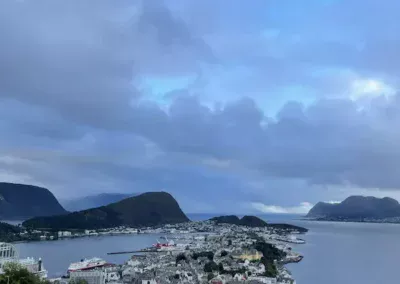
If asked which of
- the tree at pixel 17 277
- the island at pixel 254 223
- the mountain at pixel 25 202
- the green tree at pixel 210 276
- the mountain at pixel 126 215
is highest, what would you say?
the mountain at pixel 25 202

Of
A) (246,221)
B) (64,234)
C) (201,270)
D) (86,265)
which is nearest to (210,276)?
(201,270)

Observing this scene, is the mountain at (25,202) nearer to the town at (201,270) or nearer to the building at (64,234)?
the building at (64,234)

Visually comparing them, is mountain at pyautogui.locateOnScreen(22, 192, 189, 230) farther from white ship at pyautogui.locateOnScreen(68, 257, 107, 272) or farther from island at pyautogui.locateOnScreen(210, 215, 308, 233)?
white ship at pyautogui.locateOnScreen(68, 257, 107, 272)

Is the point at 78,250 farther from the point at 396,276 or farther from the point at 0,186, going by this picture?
the point at 0,186

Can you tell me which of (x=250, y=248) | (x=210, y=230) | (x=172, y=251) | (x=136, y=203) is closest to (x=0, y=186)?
(x=136, y=203)

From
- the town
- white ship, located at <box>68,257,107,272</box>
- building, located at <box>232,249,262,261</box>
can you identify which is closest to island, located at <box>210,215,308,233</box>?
the town

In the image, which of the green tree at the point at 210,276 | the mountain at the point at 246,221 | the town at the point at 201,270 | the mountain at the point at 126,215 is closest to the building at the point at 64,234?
the mountain at the point at 126,215
